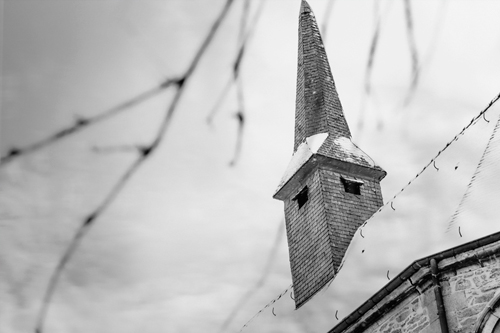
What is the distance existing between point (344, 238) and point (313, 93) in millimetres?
6105

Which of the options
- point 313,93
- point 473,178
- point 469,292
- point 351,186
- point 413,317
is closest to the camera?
point 469,292

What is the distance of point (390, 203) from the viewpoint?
13328mm

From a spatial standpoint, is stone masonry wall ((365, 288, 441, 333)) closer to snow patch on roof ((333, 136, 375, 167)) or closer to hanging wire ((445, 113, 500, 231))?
hanging wire ((445, 113, 500, 231))

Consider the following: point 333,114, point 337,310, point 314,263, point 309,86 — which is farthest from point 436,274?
point 309,86

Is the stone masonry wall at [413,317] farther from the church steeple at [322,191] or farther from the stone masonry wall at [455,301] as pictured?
the church steeple at [322,191]

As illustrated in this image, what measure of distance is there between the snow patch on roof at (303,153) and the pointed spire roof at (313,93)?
12.4 inches

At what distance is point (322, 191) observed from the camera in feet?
53.8

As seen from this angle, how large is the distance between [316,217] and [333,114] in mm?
4366

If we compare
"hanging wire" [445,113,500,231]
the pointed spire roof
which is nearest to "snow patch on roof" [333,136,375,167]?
the pointed spire roof

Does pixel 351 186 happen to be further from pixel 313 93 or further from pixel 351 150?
pixel 313 93

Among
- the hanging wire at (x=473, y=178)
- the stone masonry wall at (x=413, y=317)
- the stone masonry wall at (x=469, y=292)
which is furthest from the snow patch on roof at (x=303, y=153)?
the stone masonry wall at (x=469, y=292)

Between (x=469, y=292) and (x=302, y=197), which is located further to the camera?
(x=302, y=197)

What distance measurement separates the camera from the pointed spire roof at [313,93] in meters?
19.0

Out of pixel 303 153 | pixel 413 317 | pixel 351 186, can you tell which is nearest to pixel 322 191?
pixel 351 186
